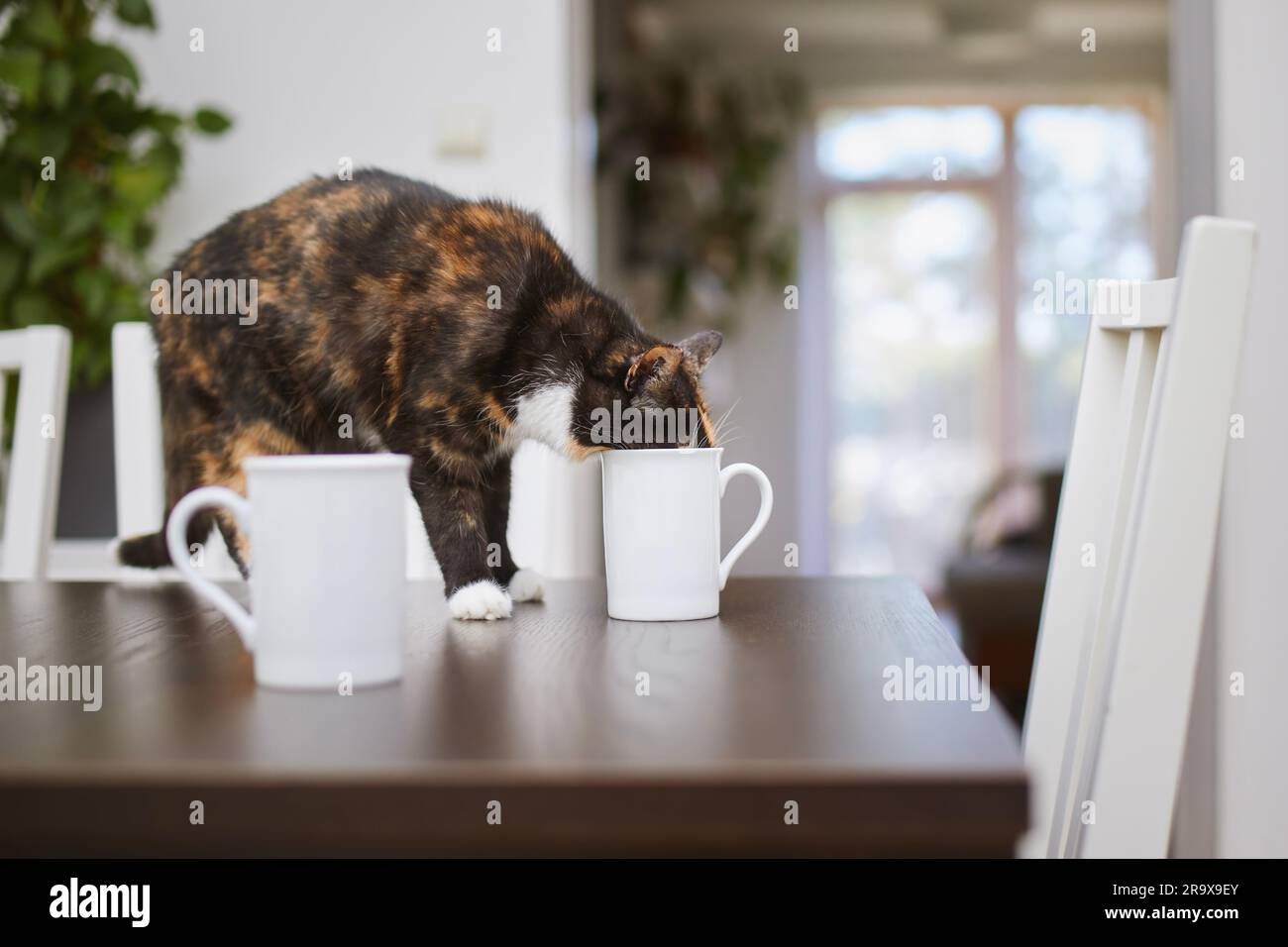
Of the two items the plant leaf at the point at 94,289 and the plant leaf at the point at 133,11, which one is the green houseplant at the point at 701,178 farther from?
the plant leaf at the point at 94,289

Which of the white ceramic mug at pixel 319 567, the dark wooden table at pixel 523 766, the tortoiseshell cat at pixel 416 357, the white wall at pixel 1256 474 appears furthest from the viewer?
the white wall at pixel 1256 474

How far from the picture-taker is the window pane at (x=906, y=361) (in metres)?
5.95

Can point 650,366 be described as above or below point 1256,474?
above

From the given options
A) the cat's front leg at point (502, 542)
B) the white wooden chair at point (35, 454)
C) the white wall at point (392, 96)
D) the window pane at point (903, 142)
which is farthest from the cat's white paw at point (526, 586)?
the window pane at point (903, 142)

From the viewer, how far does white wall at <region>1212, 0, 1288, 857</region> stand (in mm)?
1824

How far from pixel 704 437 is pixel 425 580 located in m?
0.38

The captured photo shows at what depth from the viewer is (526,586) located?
968 millimetres

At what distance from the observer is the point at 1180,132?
1945 mm

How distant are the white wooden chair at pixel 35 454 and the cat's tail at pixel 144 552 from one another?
0.96 ft

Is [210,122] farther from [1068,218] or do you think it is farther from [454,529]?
[1068,218]

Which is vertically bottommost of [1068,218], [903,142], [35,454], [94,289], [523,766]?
[523,766]

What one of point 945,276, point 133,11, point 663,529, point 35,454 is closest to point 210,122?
point 133,11

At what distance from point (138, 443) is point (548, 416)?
61cm

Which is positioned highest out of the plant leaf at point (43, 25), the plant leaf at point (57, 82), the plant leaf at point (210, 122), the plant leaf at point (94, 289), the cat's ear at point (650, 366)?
the plant leaf at point (43, 25)
